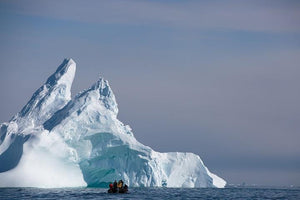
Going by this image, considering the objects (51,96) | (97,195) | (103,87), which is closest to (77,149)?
(51,96)

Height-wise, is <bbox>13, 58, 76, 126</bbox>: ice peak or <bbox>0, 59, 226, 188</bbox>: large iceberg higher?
<bbox>13, 58, 76, 126</bbox>: ice peak

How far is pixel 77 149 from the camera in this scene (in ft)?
156

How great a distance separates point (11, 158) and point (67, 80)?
31.9 feet

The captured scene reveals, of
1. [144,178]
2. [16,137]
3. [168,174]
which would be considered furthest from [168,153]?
[16,137]

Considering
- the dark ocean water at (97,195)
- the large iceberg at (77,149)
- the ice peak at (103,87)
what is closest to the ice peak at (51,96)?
the large iceberg at (77,149)

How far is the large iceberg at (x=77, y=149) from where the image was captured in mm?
44031

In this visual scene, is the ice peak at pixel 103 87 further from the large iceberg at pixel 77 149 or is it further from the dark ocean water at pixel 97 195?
the dark ocean water at pixel 97 195

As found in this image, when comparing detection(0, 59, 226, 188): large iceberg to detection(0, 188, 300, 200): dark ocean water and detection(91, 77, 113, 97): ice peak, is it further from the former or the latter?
detection(0, 188, 300, 200): dark ocean water

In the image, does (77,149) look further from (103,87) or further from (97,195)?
(97,195)

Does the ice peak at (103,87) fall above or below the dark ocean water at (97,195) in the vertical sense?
above

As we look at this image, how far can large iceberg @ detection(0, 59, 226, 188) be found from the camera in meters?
44.0

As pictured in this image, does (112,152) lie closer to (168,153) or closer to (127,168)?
(127,168)

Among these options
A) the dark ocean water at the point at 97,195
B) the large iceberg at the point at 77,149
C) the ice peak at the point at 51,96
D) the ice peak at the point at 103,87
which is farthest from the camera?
the ice peak at the point at 103,87

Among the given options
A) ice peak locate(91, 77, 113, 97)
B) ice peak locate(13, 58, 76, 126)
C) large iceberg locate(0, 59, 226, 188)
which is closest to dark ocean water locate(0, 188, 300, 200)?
large iceberg locate(0, 59, 226, 188)
